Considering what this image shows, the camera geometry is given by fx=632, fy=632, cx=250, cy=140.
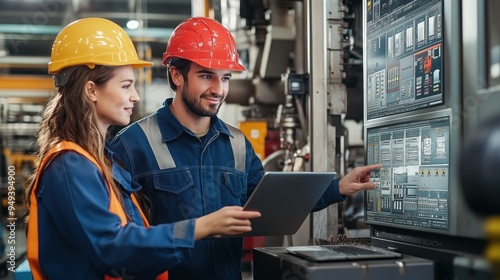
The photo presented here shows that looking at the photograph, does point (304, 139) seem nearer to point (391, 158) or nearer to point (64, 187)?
point (391, 158)

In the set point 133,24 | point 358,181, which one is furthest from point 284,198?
point 133,24

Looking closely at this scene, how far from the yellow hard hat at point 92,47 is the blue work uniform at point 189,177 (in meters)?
0.47

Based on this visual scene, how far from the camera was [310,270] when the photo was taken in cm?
188

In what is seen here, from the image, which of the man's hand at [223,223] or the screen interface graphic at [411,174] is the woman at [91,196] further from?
the screen interface graphic at [411,174]

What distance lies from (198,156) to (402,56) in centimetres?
97

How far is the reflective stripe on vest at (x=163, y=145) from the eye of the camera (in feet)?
8.94

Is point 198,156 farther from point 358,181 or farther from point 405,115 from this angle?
point 405,115

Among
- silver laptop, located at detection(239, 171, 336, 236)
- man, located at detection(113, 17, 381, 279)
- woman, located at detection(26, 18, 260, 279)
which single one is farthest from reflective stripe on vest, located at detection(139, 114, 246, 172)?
silver laptop, located at detection(239, 171, 336, 236)

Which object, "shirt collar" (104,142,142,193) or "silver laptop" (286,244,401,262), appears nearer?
"silver laptop" (286,244,401,262)

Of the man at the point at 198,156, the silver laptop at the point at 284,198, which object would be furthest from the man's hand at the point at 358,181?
the silver laptop at the point at 284,198

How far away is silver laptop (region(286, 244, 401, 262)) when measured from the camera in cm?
200

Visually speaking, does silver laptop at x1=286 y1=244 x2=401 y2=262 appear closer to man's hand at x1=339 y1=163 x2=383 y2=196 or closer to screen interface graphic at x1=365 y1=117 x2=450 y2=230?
screen interface graphic at x1=365 y1=117 x2=450 y2=230

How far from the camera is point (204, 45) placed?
287 cm

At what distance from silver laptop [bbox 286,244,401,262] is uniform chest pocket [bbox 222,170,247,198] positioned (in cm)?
59
